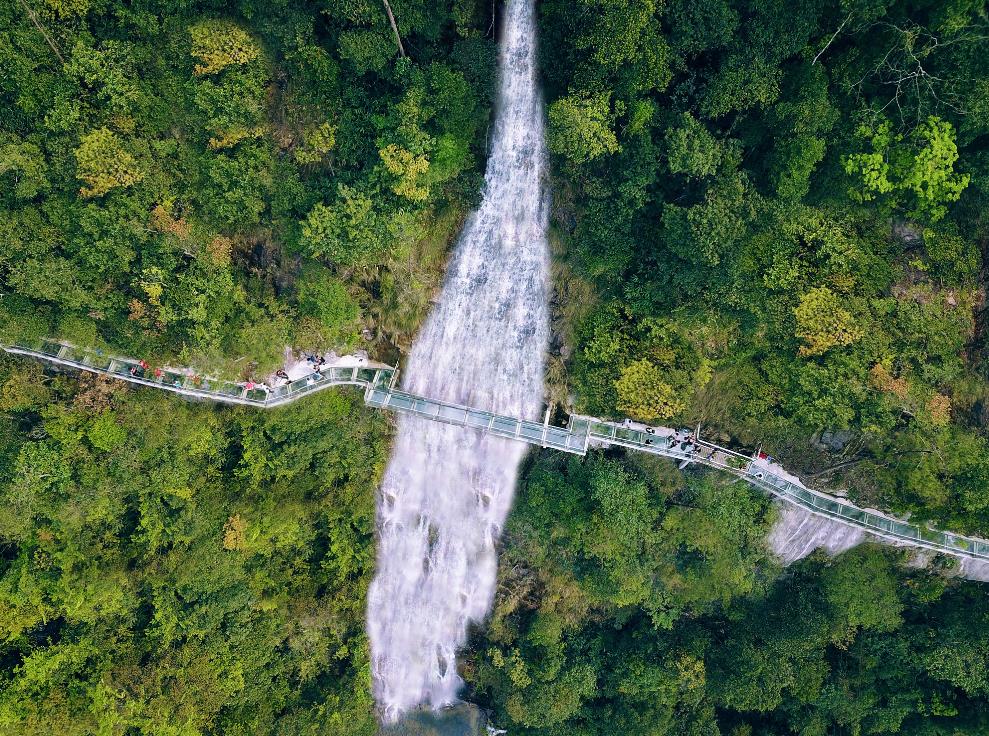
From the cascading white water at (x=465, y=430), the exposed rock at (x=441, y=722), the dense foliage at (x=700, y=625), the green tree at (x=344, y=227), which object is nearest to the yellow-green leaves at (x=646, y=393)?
the dense foliage at (x=700, y=625)

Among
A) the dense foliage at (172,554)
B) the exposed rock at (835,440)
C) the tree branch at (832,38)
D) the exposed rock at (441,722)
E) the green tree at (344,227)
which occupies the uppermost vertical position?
the tree branch at (832,38)

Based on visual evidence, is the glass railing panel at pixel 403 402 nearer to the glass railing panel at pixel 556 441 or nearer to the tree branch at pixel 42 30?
the glass railing panel at pixel 556 441

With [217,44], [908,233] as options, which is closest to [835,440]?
[908,233]

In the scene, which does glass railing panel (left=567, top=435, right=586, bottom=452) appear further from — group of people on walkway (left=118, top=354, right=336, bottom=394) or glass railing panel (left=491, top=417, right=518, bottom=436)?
group of people on walkway (left=118, top=354, right=336, bottom=394)

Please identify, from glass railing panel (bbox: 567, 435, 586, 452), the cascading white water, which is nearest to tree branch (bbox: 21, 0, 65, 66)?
the cascading white water

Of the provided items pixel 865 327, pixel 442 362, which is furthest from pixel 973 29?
pixel 442 362

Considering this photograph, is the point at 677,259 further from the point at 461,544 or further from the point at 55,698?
the point at 55,698
